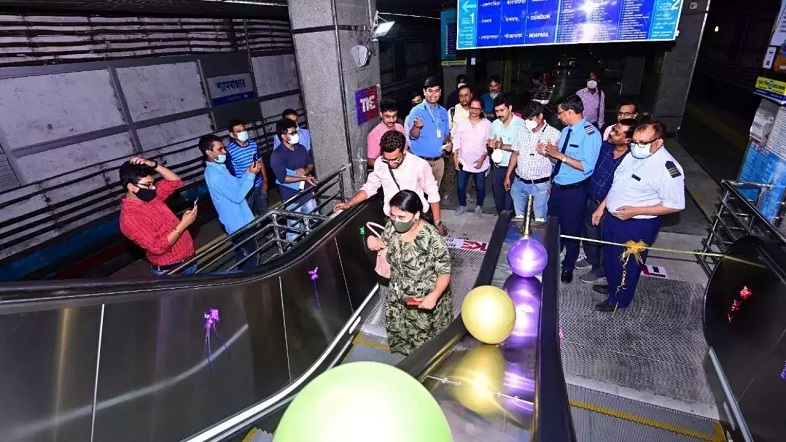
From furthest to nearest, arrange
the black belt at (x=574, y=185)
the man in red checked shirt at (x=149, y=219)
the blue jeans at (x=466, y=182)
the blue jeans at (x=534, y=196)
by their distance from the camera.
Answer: the blue jeans at (x=466, y=182) < the blue jeans at (x=534, y=196) < the black belt at (x=574, y=185) < the man in red checked shirt at (x=149, y=219)

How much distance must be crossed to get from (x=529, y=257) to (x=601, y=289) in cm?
245

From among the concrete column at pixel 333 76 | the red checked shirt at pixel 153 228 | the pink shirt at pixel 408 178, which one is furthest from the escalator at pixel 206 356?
the concrete column at pixel 333 76

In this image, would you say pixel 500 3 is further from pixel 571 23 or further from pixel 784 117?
pixel 784 117

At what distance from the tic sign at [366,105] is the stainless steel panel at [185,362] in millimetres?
3247

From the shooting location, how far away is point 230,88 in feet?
30.3

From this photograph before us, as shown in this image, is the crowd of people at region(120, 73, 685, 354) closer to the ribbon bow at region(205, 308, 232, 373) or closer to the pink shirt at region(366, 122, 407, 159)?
the pink shirt at region(366, 122, 407, 159)

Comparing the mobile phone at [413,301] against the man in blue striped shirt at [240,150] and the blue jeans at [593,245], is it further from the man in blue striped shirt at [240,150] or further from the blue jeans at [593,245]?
the man in blue striped shirt at [240,150]

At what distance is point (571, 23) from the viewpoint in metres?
6.18

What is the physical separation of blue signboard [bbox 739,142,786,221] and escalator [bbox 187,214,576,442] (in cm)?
306

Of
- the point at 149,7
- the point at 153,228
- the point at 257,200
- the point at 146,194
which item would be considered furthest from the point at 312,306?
the point at 149,7

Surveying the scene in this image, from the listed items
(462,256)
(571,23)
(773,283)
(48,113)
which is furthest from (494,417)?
(48,113)

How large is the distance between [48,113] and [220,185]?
4.01m

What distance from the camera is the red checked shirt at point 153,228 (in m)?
3.44

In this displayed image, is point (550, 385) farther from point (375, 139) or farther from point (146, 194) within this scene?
point (375, 139)
